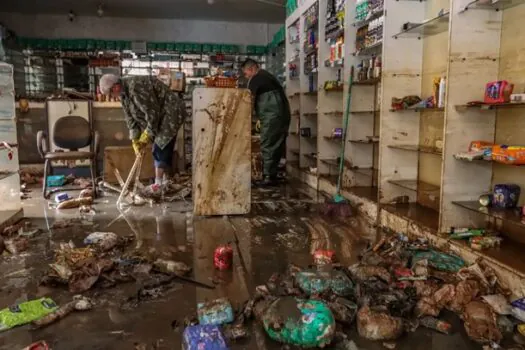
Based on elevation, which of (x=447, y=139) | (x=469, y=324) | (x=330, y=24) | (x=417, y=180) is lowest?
(x=469, y=324)

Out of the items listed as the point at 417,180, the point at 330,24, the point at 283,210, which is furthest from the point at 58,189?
the point at 417,180

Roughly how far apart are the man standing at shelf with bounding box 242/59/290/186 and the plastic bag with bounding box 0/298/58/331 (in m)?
4.36

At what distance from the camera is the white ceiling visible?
919 centimetres

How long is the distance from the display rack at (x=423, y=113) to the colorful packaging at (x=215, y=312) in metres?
1.63

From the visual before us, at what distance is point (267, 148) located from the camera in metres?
6.41

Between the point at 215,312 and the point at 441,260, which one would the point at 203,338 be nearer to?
the point at 215,312

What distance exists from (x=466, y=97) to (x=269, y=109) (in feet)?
11.7

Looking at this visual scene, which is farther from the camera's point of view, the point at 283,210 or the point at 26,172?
the point at 26,172

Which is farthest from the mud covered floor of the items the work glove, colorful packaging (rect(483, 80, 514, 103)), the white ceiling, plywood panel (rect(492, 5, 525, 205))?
the white ceiling

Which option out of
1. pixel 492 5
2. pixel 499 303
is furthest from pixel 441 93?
pixel 499 303

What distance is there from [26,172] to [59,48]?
14.6 feet

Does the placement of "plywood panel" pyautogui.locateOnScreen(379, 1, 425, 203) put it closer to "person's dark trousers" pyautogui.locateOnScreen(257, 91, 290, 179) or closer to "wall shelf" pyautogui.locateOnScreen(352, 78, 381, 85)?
"wall shelf" pyautogui.locateOnScreen(352, 78, 381, 85)

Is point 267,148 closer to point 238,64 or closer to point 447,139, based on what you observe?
point 447,139

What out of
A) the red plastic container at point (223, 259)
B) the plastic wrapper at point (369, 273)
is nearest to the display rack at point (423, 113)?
the plastic wrapper at point (369, 273)
